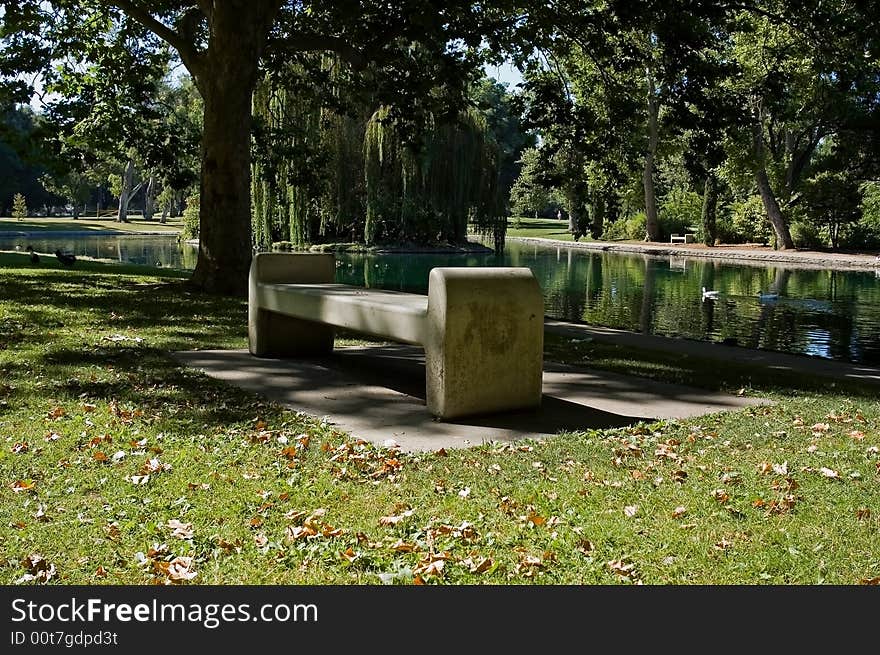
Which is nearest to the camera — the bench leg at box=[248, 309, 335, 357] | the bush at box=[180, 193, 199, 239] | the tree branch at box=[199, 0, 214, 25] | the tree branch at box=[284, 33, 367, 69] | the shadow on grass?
the bench leg at box=[248, 309, 335, 357]

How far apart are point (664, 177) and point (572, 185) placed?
51.4 m

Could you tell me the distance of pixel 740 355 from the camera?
10.5 m

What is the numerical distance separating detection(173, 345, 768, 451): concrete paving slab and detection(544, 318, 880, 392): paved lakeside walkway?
246 cm

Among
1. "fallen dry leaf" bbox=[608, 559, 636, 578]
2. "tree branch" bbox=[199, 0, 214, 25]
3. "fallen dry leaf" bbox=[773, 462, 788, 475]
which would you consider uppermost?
"tree branch" bbox=[199, 0, 214, 25]

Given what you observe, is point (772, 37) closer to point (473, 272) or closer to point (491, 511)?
point (473, 272)

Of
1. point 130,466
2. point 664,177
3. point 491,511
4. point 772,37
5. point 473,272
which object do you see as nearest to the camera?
point 491,511

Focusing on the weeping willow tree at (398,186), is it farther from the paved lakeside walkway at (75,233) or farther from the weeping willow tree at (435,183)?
the paved lakeside walkway at (75,233)

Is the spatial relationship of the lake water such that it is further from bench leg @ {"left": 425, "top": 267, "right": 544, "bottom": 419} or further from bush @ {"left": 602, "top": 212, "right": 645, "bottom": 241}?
bush @ {"left": 602, "top": 212, "right": 645, "bottom": 241}

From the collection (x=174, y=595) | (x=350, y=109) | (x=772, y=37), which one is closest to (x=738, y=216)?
(x=772, y=37)

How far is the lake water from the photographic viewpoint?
1542cm

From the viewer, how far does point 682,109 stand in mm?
13734

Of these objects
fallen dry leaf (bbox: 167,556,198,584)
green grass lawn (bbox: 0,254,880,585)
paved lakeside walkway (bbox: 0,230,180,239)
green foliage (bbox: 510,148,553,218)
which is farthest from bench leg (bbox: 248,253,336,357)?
paved lakeside walkway (bbox: 0,230,180,239)

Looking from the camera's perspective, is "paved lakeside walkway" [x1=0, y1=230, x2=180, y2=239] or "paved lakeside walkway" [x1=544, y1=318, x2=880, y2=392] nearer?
"paved lakeside walkway" [x1=544, y1=318, x2=880, y2=392]

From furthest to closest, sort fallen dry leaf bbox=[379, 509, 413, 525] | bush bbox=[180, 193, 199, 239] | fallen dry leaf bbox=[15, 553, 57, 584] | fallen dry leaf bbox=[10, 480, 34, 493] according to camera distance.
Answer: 1. bush bbox=[180, 193, 199, 239]
2. fallen dry leaf bbox=[10, 480, 34, 493]
3. fallen dry leaf bbox=[379, 509, 413, 525]
4. fallen dry leaf bbox=[15, 553, 57, 584]
